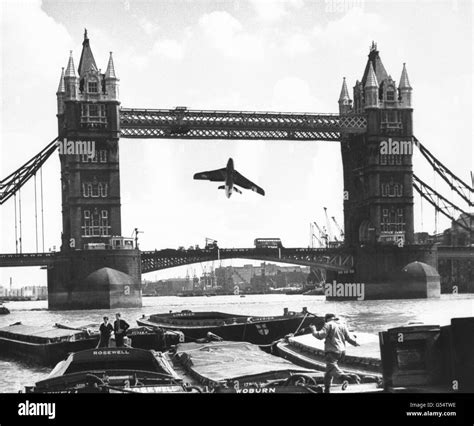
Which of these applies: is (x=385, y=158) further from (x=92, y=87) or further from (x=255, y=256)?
(x=92, y=87)

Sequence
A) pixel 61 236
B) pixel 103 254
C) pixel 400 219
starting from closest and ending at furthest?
pixel 103 254 → pixel 61 236 → pixel 400 219

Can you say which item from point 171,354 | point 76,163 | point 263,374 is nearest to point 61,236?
point 76,163

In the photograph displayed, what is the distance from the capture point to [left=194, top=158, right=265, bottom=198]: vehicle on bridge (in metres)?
63.3

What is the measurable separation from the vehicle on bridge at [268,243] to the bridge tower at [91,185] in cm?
1996

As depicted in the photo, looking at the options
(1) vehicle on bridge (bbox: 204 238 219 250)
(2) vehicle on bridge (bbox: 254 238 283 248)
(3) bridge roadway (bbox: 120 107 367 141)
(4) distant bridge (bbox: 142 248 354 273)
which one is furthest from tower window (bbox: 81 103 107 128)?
(2) vehicle on bridge (bbox: 254 238 283 248)

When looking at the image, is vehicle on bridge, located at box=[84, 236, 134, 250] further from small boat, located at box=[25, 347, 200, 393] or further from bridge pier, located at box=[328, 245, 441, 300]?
small boat, located at box=[25, 347, 200, 393]

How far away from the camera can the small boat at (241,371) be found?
68.0 ft

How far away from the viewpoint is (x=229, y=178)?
6481cm

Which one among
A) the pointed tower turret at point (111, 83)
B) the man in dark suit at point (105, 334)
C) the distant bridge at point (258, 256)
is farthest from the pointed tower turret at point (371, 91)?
the man in dark suit at point (105, 334)

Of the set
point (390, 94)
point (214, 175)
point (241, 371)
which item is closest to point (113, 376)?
point (241, 371)

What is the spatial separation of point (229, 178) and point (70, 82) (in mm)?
38854
